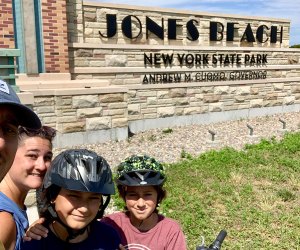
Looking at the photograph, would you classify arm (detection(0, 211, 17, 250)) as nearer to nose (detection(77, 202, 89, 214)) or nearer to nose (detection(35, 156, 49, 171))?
nose (detection(77, 202, 89, 214))

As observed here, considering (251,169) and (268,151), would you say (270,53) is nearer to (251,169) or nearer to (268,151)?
(268,151)

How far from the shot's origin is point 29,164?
2520 millimetres

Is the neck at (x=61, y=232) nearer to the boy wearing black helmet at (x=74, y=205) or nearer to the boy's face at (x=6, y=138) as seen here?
the boy wearing black helmet at (x=74, y=205)

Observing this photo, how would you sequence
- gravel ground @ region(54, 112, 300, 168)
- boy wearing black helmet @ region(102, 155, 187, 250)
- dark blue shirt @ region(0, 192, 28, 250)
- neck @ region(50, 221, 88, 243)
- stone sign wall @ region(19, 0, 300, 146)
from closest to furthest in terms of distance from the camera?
dark blue shirt @ region(0, 192, 28, 250)
neck @ region(50, 221, 88, 243)
boy wearing black helmet @ region(102, 155, 187, 250)
gravel ground @ region(54, 112, 300, 168)
stone sign wall @ region(19, 0, 300, 146)

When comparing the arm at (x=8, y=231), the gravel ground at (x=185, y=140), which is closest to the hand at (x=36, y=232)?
the arm at (x=8, y=231)

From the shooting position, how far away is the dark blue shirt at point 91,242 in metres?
2.14

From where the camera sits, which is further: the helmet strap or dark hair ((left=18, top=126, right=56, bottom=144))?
dark hair ((left=18, top=126, right=56, bottom=144))

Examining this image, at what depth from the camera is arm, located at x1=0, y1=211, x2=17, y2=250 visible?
5.44 ft

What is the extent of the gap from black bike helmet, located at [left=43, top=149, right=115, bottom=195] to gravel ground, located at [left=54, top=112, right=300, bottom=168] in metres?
5.96

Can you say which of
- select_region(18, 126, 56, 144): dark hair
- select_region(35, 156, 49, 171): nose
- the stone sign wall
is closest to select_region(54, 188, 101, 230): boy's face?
select_region(35, 156, 49, 171): nose

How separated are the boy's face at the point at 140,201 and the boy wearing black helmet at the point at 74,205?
1.65 ft

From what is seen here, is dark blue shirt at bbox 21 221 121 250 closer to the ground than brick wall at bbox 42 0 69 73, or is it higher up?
closer to the ground

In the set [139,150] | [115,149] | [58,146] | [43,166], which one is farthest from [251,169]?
[43,166]

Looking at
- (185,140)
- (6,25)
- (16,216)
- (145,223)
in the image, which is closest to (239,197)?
A: (145,223)
